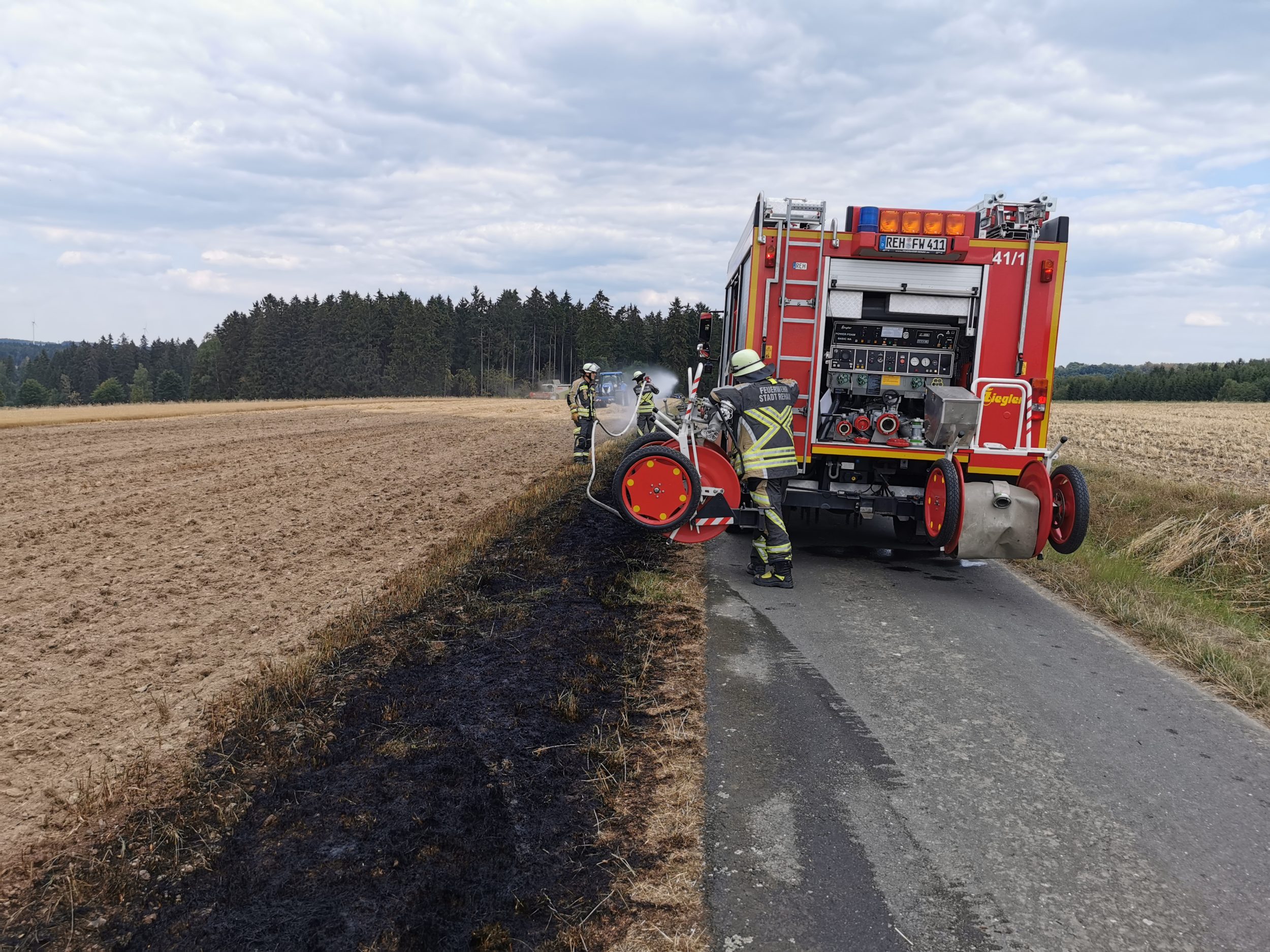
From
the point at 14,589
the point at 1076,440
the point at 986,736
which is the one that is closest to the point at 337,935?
the point at 986,736

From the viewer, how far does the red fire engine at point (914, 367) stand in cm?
705

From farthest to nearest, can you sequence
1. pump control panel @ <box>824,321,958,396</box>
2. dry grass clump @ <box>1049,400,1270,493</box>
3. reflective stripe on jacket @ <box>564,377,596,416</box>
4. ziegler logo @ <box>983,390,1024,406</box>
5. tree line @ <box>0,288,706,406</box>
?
tree line @ <box>0,288,706,406</box>, dry grass clump @ <box>1049,400,1270,493</box>, reflective stripe on jacket @ <box>564,377,596,416</box>, pump control panel @ <box>824,321,958,396</box>, ziegler logo @ <box>983,390,1024,406</box>

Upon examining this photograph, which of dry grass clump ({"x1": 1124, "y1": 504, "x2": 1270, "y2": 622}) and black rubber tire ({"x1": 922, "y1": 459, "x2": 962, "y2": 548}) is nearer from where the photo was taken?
black rubber tire ({"x1": 922, "y1": 459, "x2": 962, "y2": 548})

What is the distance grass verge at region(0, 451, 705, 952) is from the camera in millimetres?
2658

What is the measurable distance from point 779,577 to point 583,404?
7305 mm

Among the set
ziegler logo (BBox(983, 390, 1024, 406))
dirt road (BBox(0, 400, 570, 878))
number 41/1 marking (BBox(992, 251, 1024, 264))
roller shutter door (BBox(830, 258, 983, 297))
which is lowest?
dirt road (BBox(0, 400, 570, 878))

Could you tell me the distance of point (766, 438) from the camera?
7.09m

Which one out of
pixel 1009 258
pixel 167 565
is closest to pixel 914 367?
pixel 1009 258

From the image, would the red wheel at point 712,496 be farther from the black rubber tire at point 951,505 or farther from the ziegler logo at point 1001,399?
the ziegler logo at point 1001,399

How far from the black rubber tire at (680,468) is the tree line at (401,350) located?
57298mm

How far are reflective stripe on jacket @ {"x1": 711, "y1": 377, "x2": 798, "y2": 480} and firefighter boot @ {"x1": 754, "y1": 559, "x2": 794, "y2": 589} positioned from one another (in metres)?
0.78

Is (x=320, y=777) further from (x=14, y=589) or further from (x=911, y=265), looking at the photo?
(x=911, y=265)

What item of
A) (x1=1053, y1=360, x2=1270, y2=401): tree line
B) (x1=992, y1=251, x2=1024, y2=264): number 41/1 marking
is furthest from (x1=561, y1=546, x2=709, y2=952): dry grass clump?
(x1=1053, y1=360, x2=1270, y2=401): tree line

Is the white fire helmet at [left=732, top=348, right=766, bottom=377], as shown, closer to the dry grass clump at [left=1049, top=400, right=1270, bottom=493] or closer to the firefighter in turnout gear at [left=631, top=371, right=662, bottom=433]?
the firefighter in turnout gear at [left=631, top=371, right=662, bottom=433]
